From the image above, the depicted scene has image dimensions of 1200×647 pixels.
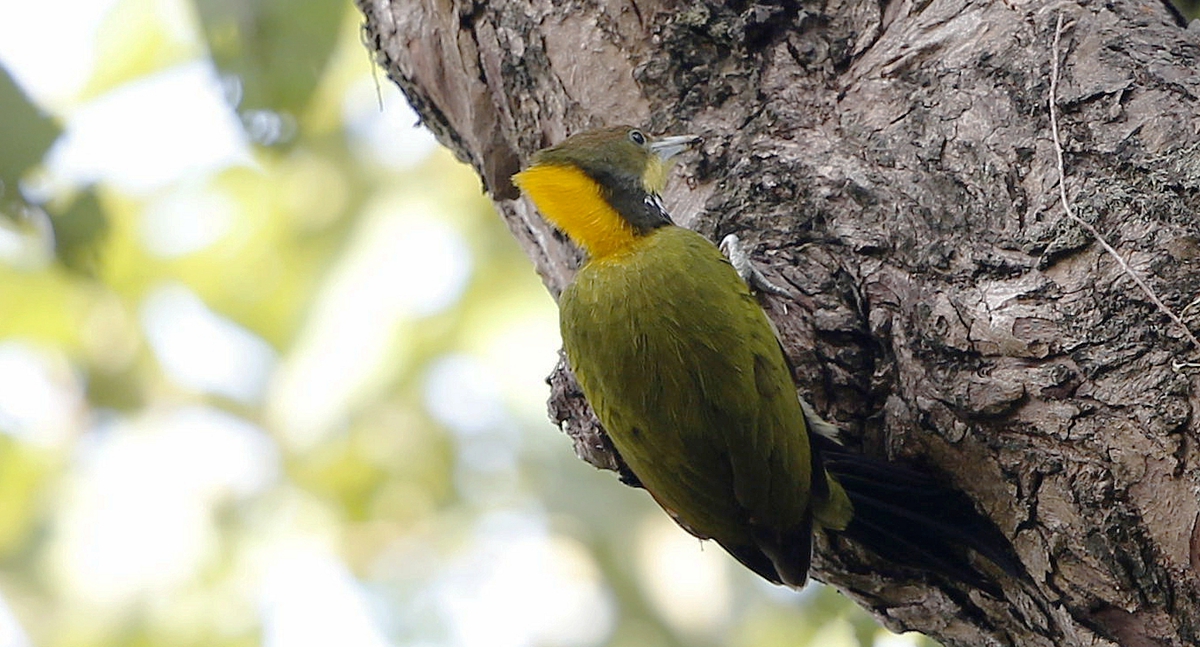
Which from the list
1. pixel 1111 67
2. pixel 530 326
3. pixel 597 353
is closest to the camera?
pixel 1111 67

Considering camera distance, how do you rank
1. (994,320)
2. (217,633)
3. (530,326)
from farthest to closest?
(217,633) → (530,326) → (994,320)

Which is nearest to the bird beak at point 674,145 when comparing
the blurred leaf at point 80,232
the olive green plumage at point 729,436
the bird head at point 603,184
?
the bird head at point 603,184

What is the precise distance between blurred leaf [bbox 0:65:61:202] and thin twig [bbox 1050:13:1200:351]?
251 centimetres

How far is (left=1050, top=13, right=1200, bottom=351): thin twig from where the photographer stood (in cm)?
234

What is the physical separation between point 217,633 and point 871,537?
4.48 metres

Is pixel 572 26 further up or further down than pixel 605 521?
further up

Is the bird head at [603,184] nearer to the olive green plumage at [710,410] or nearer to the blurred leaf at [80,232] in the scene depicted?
the olive green plumage at [710,410]

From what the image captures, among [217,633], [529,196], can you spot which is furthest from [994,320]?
[217,633]

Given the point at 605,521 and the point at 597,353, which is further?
the point at 605,521

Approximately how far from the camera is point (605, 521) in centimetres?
623

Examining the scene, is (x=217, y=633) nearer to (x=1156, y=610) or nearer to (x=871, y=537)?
(x=871, y=537)

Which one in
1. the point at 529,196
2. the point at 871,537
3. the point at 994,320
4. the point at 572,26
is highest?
the point at 572,26

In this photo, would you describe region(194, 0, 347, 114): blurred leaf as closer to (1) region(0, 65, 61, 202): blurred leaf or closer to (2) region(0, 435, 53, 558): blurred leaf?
(1) region(0, 65, 61, 202): blurred leaf

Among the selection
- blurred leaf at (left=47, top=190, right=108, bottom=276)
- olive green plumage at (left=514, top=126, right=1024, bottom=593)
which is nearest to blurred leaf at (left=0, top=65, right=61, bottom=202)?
blurred leaf at (left=47, top=190, right=108, bottom=276)
